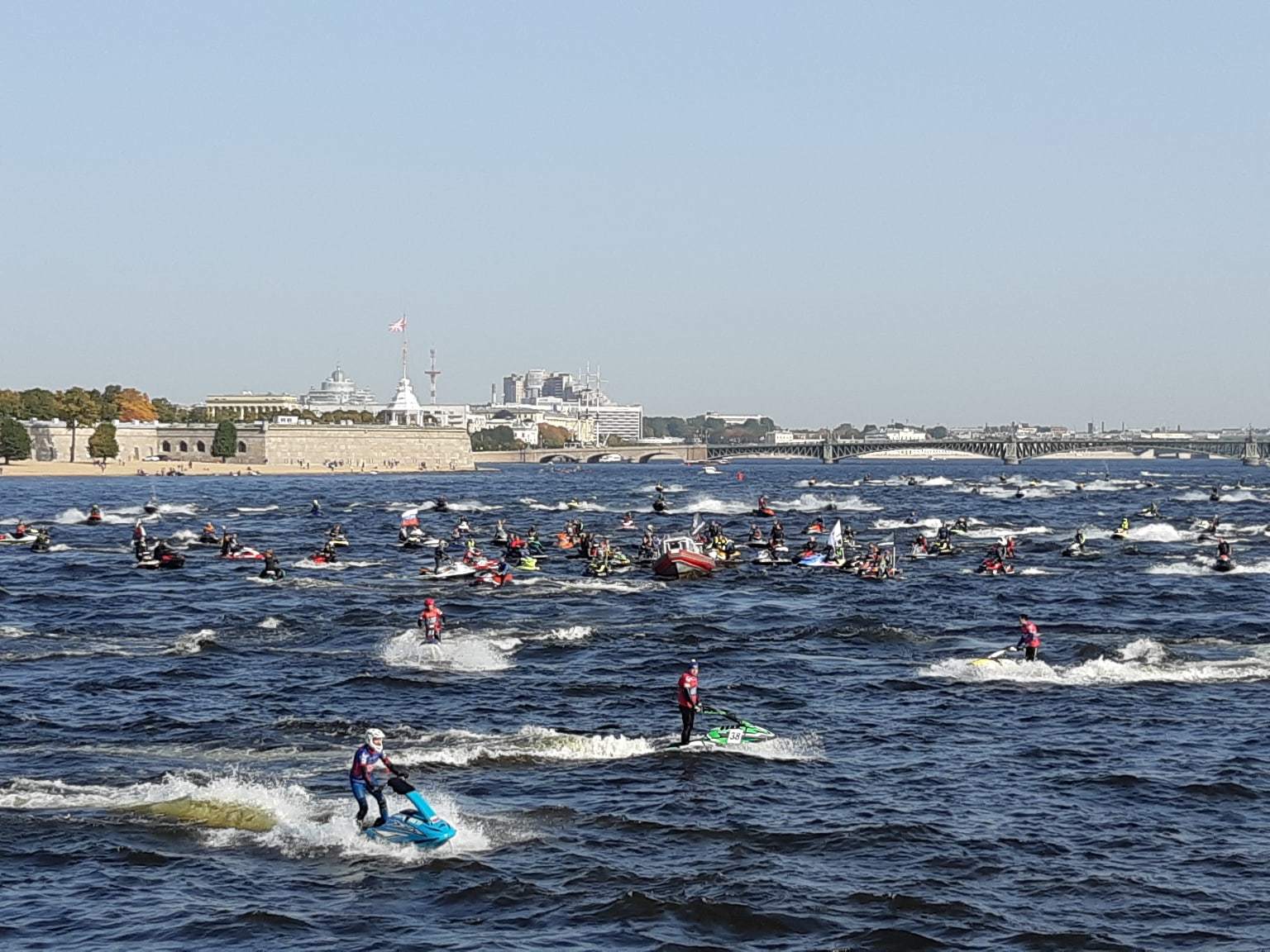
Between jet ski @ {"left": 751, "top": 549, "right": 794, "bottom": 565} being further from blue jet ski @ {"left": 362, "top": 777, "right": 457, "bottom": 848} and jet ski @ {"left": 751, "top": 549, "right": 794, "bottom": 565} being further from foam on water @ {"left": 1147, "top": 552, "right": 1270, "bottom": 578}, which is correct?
blue jet ski @ {"left": 362, "top": 777, "right": 457, "bottom": 848}

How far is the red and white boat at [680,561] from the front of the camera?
249 ft

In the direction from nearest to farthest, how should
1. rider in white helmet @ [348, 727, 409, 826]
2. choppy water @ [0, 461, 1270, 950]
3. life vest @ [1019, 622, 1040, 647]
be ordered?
choppy water @ [0, 461, 1270, 950], rider in white helmet @ [348, 727, 409, 826], life vest @ [1019, 622, 1040, 647]

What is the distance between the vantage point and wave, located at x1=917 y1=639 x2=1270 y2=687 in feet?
152

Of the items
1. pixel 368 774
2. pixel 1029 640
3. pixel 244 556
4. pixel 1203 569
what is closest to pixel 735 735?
pixel 368 774

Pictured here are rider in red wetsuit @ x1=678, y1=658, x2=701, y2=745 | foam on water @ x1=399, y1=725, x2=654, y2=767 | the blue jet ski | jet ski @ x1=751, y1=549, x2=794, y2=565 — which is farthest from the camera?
jet ski @ x1=751, y1=549, x2=794, y2=565

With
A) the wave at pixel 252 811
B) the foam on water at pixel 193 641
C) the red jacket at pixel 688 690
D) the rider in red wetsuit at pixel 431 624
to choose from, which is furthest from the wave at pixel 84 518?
the red jacket at pixel 688 690

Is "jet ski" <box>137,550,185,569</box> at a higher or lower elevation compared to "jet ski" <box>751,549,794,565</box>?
higher

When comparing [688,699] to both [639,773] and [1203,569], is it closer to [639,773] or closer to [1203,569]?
[639,773]

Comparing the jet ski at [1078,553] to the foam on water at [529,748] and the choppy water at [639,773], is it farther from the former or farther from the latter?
the foam on water at [529,748]

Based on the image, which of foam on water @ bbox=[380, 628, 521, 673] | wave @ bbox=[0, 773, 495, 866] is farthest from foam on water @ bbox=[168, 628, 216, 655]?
wave @ bbox=[0, 773, 495, 866]

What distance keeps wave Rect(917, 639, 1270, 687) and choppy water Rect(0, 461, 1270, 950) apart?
0.57 feet

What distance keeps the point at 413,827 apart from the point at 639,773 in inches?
292

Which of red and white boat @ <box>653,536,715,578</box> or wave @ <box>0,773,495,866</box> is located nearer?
wave @ <box>0,773,495,866</box>

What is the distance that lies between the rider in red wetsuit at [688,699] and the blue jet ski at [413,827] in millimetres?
9076
